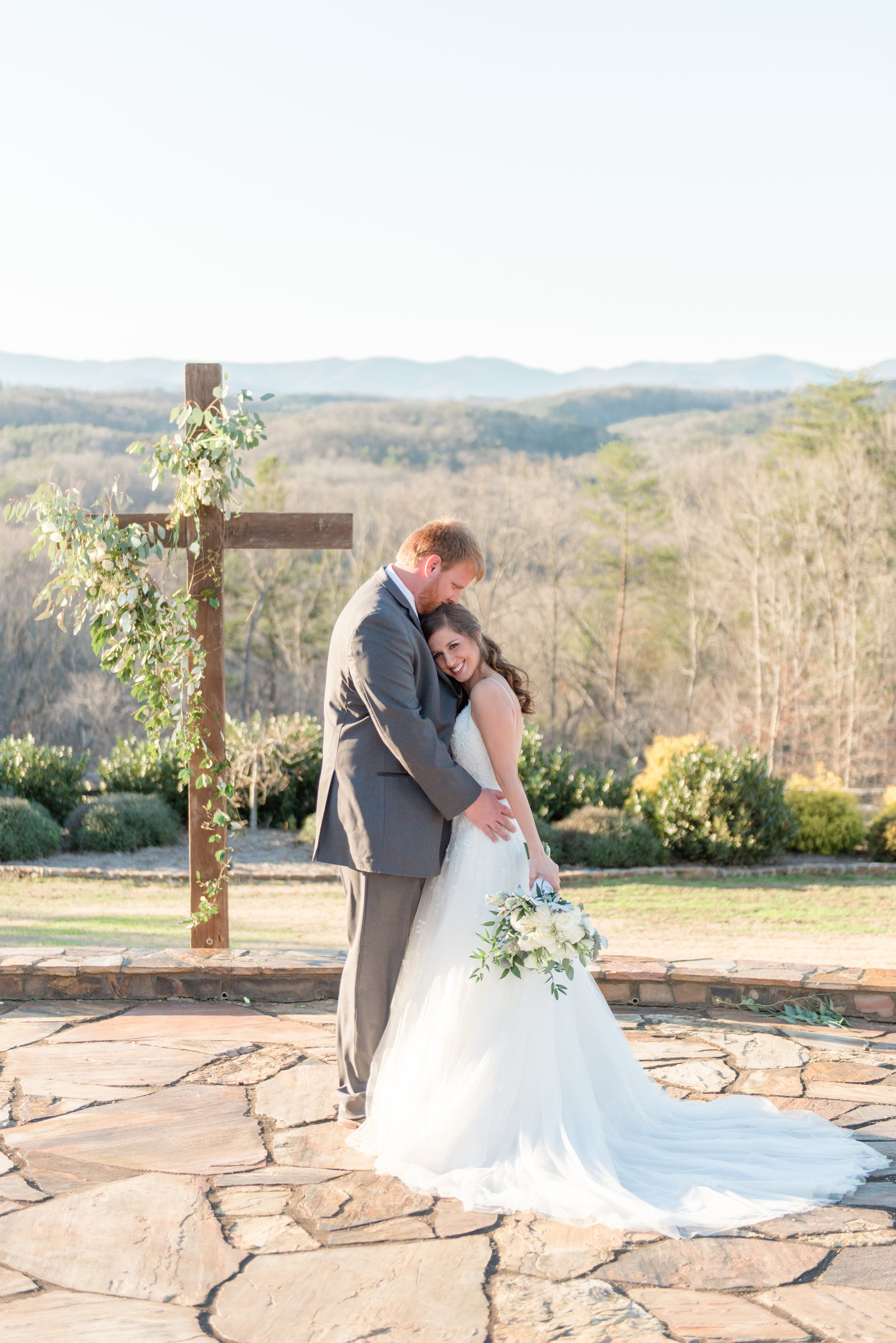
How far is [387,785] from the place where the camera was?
11.1 feet

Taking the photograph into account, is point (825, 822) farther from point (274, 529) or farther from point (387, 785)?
point (387, 785)

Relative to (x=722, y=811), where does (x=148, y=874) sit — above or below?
below

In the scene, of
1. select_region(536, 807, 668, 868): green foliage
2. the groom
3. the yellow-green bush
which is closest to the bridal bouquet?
the groom

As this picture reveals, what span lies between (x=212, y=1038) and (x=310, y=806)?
8.31 meters

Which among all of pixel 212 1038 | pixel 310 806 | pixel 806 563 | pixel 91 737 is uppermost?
pixel 806 563

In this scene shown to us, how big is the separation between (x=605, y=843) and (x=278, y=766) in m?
3.53

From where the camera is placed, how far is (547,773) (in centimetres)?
1160

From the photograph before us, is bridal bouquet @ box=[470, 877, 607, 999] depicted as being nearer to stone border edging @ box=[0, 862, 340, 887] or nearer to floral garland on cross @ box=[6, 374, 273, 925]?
floral garland on cross @ box=[6, 374, 273, 925]

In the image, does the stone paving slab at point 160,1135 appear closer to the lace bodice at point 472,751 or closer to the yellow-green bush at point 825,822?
the lace bodice at point 472,751

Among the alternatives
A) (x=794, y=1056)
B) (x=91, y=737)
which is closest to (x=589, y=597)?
(x=91, y=737)

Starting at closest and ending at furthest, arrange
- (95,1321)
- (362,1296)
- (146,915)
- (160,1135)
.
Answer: (95,1321) < (362,1296) < (160,1135) < (146,915)

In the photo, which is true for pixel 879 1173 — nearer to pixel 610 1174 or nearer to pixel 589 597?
pixel 610 1174

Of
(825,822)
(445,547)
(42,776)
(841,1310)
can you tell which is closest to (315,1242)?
(841,1310)

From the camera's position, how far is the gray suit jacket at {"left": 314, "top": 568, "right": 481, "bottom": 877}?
10.7 ft
